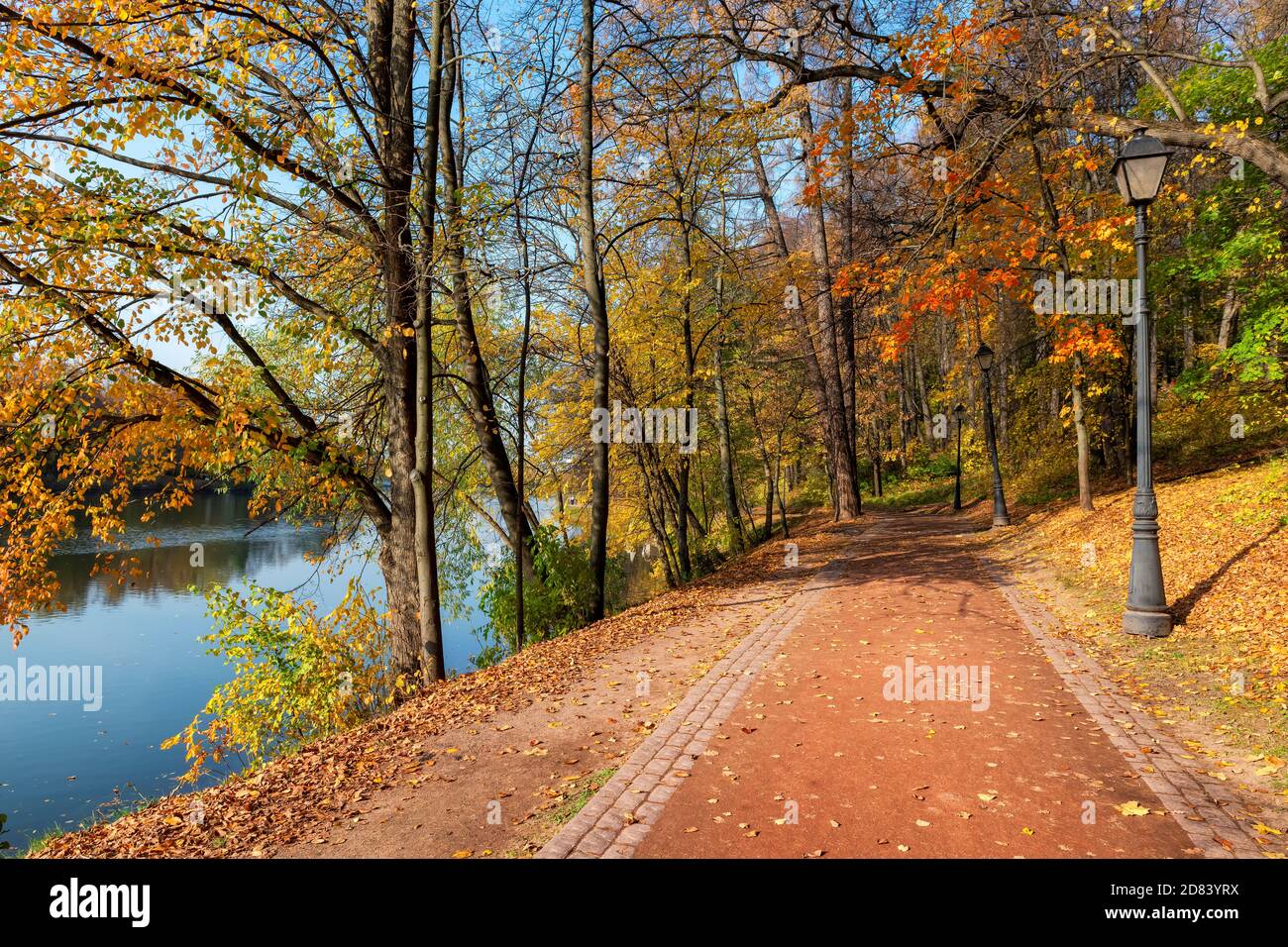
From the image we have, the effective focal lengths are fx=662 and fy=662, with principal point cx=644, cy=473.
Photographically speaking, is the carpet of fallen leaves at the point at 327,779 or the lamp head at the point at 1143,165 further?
the lamp head at the point at 1143,165

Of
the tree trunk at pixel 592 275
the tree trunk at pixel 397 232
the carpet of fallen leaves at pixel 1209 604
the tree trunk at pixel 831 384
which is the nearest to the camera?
the carpet of fallen leaves at pixel 1209 604

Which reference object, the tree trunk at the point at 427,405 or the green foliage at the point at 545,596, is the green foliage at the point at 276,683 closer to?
the tree trunk at the point at 427,405

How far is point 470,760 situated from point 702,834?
2.26 meters

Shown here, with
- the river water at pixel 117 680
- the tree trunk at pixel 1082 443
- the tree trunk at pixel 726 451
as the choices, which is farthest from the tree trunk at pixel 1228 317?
the river water at pixel 117 680

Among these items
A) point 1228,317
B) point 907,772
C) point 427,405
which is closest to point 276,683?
point 427,405

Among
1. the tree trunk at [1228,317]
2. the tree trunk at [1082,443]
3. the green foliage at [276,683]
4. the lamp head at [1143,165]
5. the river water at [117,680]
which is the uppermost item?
the tree trunk at [1228,317]

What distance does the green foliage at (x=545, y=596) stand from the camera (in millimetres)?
11094

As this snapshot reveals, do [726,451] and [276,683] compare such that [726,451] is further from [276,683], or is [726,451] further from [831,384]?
[276,683]

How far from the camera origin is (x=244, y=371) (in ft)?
30.2

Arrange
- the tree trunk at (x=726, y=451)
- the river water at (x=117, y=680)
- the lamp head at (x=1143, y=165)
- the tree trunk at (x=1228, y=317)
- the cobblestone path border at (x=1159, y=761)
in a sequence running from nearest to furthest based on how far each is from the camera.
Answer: the cobblestone path border at (x=1159, y=761) < the lamp head at (x=1143, y=165) < the river water at (x=117, y=680) < the tree trunk at (x=726, y=451) < the tree trunk at (x=1228, y=317)

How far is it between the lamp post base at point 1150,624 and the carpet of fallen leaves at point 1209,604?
0.09 m

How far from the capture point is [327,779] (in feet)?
17.3

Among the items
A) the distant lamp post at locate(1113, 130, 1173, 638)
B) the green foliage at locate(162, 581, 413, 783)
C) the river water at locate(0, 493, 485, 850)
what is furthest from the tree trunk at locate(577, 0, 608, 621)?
the distant lamp post at locate(1113, 130, 1173, 638)
